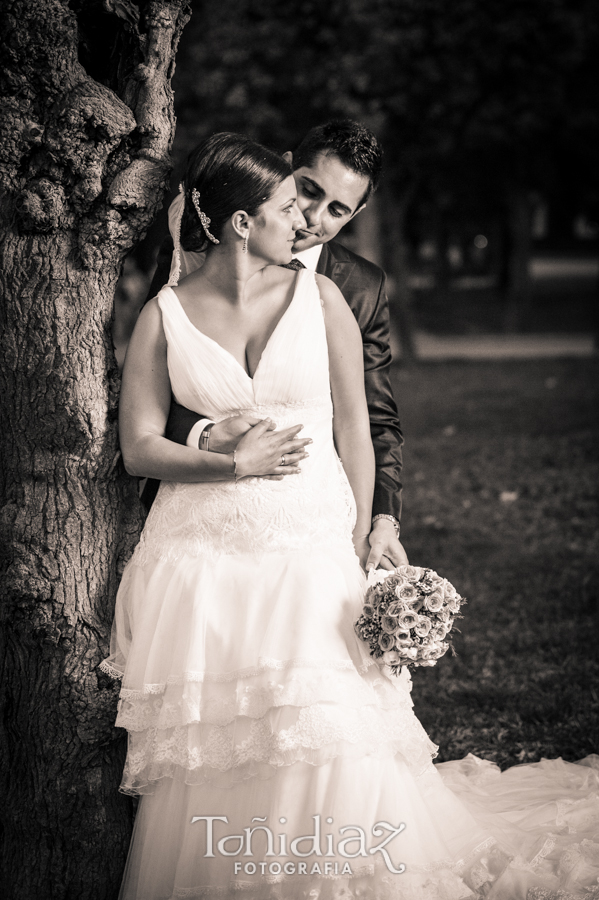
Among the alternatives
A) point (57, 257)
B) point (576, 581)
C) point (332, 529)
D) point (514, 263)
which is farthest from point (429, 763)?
point (514, 263)

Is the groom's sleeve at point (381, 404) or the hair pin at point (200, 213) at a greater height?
the hair pin at point (200, 213)

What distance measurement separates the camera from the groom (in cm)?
365

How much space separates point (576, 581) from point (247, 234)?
409 cm

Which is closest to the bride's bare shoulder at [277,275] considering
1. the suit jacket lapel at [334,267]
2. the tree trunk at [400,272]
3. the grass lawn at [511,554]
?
the suit jacket lapel at [334,267]

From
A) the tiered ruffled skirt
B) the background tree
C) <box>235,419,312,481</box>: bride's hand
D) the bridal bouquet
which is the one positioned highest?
the background tree

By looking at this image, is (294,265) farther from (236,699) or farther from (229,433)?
(236,699)

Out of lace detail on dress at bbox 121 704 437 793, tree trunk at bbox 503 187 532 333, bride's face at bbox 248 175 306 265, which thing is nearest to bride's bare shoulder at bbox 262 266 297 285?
bride's face at bbox 248 175 306 265

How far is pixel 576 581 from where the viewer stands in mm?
6219

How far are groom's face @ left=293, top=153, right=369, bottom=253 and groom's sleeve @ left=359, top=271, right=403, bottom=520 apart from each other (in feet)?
1.05

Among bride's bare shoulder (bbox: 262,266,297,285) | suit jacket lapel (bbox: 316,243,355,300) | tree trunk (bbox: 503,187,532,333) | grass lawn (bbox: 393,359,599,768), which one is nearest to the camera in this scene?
bride's bare shoulder (bbox: 262,266,297,285)

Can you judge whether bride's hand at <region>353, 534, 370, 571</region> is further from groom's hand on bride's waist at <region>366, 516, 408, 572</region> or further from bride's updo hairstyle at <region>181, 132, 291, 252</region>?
bride's updo hairstyle at <region>181, 132, 291, 252</region>

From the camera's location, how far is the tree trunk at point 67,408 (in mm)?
2920

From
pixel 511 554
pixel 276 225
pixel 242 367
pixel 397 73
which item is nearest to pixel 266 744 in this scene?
pixel 242 367

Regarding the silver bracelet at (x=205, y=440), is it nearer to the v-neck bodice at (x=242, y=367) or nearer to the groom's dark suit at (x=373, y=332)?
the v-neck bodice at (x=242, y=367)
